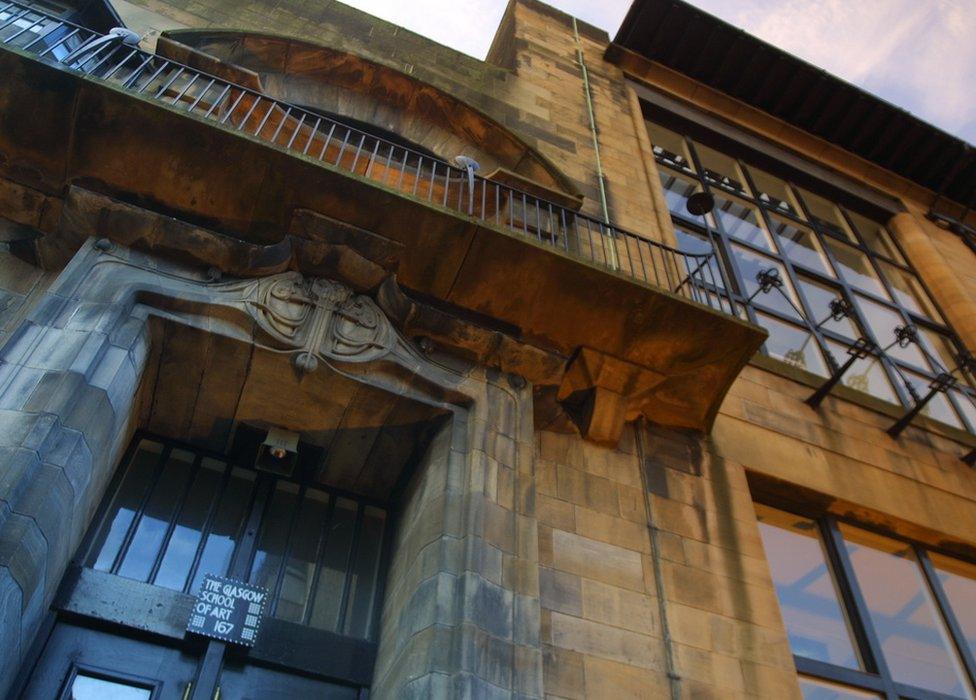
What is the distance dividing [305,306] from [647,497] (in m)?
3.43

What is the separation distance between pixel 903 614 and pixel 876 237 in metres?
9.54

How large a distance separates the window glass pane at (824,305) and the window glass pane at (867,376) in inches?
17.4

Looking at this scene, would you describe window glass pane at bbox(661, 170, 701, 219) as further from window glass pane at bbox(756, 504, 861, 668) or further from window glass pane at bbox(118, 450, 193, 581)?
window glass pane at bbox(118, 450, 193, 581)

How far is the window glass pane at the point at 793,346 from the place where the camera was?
393 inches

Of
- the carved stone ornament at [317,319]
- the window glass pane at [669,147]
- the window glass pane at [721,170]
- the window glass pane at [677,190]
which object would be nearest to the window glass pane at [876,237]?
the window glass pane at [721,170]

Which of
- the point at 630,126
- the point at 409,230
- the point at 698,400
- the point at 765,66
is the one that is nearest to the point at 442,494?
the point at 409,230

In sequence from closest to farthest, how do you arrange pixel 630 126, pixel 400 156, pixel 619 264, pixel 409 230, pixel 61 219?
pixel 61 219, pixel 409 230, pixel 619 264, pixel 400 156, pixel 630 126

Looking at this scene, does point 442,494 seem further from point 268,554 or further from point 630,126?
Answer: point 630,126

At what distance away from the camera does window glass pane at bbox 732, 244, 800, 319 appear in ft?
35.5

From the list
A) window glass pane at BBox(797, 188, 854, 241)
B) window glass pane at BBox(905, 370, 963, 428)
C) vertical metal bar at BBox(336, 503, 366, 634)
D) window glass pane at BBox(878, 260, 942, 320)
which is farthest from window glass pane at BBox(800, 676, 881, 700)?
window glass pane at BBox(797, 188, 854, 241)

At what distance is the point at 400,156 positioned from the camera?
9930 millimetres

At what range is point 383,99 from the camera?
10484 millimetres

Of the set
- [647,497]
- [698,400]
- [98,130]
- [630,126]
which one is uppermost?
[630,126]

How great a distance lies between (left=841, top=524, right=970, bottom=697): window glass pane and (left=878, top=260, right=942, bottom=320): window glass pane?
626 centimetres
